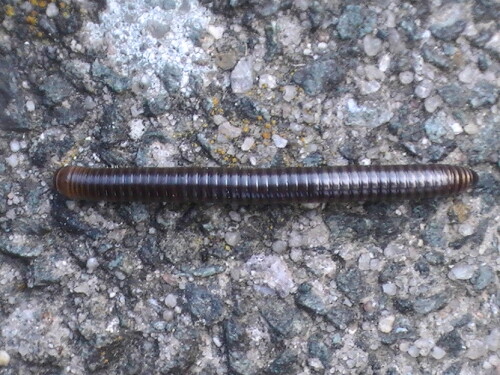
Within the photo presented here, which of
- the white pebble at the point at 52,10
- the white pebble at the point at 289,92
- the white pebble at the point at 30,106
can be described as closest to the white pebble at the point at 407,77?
the white pebble at the point at 289,92

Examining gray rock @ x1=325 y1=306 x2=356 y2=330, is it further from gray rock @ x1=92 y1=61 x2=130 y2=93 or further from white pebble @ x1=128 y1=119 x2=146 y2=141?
gray rock @ x1=92 y1=61 x2=130 y2=93

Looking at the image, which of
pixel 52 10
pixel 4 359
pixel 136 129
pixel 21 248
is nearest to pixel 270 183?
pixel 136 129

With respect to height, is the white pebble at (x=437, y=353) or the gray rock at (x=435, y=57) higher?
the gray rock at (x=435, y=57)

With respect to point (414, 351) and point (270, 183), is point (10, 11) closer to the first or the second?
point (270, 183)

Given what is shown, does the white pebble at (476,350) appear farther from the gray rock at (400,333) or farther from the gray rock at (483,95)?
the gray rock at (483,95)

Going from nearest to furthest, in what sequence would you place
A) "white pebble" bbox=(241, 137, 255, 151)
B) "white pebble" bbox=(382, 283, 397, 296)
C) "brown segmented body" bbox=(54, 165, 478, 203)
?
1. "brown segmented body" bbox=(54, 165, 478, 203)
2. "white pebble" bbox=(382, 283, 397, 296)
3. "white pebble" bbox=(241, 137, 255, 151)

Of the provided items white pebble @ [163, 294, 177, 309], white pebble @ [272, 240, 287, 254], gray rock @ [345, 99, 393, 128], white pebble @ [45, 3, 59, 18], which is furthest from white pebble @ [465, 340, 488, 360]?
white pebble @ [45, 3, 59, 18]

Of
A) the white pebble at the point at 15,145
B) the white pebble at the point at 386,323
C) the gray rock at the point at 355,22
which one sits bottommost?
the white pebble at the point at 386,323
